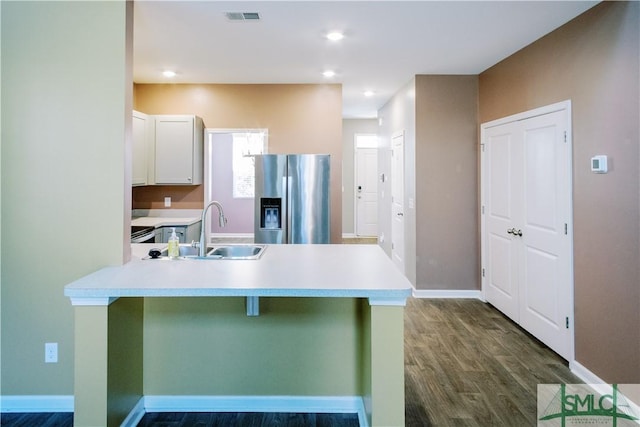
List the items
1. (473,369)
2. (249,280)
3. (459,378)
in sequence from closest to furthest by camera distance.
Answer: (249,280) < (459,378) < (473,369)

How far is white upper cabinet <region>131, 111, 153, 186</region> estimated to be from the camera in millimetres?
4320

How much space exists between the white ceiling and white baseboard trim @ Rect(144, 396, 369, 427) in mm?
2584

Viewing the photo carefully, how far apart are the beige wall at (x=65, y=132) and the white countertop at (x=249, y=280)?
1.03ft

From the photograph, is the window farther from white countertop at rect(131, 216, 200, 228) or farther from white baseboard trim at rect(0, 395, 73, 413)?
white baseboard trim at rect(0, 395, 73, 413)

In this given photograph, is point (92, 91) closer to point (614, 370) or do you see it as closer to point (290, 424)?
point (290, 424)

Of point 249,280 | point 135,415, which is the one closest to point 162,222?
point 135,415

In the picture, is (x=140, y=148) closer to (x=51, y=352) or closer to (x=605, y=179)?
(x=51, y=352)

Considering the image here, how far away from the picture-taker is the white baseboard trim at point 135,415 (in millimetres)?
2094

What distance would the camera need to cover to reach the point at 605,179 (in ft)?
8.47

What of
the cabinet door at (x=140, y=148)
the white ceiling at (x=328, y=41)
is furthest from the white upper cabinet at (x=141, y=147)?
the white ceiling at (x=328, y=41)

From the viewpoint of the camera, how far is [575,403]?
246 cm

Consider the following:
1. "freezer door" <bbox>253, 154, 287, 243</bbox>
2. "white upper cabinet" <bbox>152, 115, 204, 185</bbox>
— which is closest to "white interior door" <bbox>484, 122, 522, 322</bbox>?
"freezer door" <bbox>253, 154, 287, 243</bbox>

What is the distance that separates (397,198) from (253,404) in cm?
386

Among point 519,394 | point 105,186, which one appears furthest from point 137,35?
point 519,394
